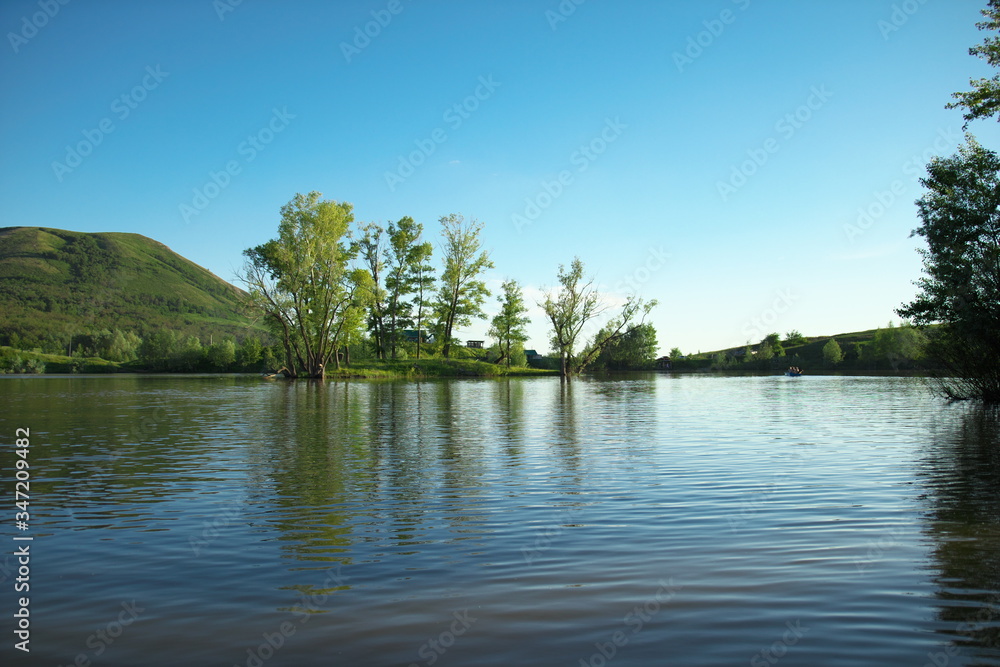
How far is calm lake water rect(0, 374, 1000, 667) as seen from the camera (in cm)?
459

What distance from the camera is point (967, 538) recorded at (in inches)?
292

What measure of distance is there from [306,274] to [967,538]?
5519 centimetres

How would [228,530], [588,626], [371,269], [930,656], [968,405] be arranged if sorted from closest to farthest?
[930,656]
[588,626]
[228,530]
[968,405]
[371,269]

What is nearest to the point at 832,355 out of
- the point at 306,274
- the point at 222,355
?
the point at 306,274

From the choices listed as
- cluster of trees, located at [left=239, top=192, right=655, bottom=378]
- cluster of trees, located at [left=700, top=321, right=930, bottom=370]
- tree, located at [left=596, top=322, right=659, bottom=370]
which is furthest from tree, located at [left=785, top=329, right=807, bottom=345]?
cluster of trees, located at [left=239, top=192, right=655, bottom=378]

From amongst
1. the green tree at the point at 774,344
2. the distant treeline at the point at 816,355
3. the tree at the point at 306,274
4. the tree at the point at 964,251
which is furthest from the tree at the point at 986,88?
the green tree at the point at 774,344

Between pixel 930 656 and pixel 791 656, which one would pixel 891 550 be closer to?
pixel 930 656

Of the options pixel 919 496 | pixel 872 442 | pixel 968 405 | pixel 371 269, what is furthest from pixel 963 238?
pixel 371 269

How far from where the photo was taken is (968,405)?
29.1 m

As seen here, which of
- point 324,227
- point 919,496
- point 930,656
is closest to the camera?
point 930,656

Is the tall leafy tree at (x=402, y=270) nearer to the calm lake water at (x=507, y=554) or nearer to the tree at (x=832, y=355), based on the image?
the calm lake water at (x=507, y=554)

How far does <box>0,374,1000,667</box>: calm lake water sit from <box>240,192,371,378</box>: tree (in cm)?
4183

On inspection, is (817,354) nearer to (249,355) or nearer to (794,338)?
(794,338)

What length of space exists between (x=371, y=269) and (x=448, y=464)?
63514 mm
